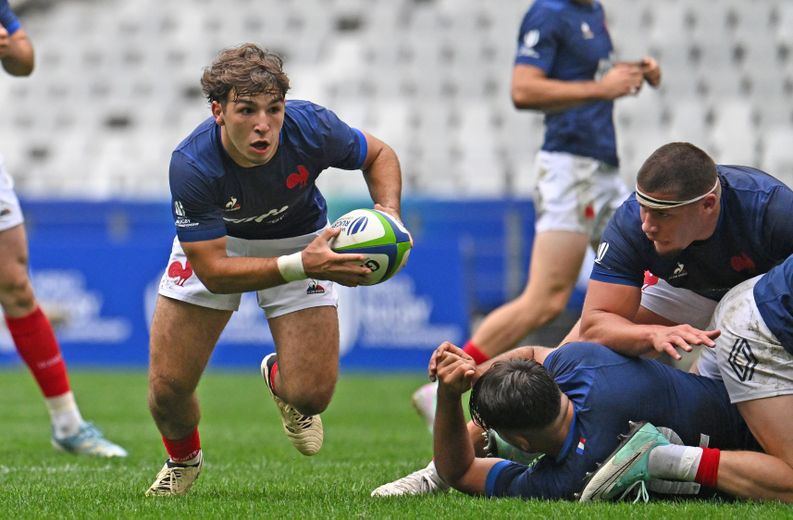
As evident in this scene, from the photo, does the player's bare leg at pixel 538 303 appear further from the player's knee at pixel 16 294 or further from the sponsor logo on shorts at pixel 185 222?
the sponsor logo on shorts at pixel 185 222

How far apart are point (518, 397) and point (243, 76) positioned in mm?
1595

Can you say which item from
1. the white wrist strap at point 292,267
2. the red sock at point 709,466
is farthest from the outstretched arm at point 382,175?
the red sock at point 709,466

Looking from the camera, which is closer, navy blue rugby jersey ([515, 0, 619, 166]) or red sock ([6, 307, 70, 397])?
red sock ([6, 307, 70, 397])

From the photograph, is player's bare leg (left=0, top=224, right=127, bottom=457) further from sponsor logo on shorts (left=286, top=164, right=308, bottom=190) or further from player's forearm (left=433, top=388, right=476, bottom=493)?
player's forearm (left=433, top=388, right=476, bottom=493)

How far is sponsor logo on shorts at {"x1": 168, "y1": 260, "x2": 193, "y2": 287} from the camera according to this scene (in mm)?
5242

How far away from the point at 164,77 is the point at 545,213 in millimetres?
10967

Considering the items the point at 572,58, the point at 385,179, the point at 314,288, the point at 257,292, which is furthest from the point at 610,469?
the point at 572,58

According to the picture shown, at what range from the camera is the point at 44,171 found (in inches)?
640

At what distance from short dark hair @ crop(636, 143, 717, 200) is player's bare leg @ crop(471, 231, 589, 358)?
2419 mm

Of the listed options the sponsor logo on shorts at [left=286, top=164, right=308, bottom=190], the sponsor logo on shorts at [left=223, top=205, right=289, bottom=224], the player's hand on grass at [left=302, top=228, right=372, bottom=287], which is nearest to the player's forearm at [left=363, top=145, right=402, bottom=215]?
the sponsor logo on shorts at [left=286, top=164, right=308, bottom=190]

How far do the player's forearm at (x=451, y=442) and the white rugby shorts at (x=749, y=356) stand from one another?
3.26 ft

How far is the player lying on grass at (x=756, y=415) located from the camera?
437 cm

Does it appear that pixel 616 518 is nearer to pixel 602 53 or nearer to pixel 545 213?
pixel 545 213

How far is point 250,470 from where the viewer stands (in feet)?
19.5
